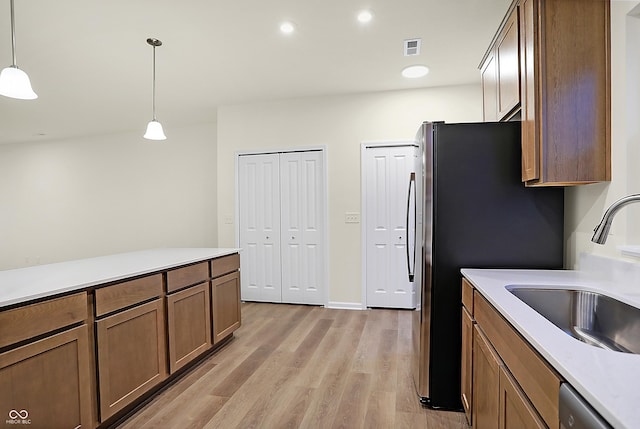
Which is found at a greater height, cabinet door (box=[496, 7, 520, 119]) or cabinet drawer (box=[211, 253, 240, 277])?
cabinet door (box=[496, 7, 520, 119])

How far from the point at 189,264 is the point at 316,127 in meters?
2.46

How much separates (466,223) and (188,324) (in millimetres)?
2072

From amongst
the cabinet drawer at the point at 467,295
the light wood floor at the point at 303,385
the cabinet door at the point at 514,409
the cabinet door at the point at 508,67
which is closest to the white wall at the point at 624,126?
the cabinet door at the point at 508,67

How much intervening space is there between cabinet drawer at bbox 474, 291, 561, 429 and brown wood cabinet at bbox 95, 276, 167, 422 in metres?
1.92

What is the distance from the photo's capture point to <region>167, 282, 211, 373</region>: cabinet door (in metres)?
2.26

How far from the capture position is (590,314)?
1438 mm

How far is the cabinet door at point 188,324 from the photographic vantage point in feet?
7.41

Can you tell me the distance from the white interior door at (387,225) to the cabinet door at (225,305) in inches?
66.0

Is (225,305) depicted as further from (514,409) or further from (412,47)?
(412,47)

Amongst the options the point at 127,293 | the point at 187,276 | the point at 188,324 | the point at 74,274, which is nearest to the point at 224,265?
the point at 187,276

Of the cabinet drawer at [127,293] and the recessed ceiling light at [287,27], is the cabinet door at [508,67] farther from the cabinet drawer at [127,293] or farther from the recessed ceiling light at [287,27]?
the cabinet drawer at [127,293]

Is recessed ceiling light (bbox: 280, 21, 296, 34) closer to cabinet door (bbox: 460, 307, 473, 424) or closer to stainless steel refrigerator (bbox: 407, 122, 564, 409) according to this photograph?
stainless steel refrigerator (bbox: 407, 122, 564, 409)

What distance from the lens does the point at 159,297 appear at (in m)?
2.15

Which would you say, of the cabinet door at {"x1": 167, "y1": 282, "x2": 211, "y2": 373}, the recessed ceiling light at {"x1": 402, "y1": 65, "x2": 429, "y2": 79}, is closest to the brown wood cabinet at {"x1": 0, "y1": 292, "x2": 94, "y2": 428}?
the cabinet door at {"x1": 167, "y1": 282, "x2": 211, "y2": 373}
